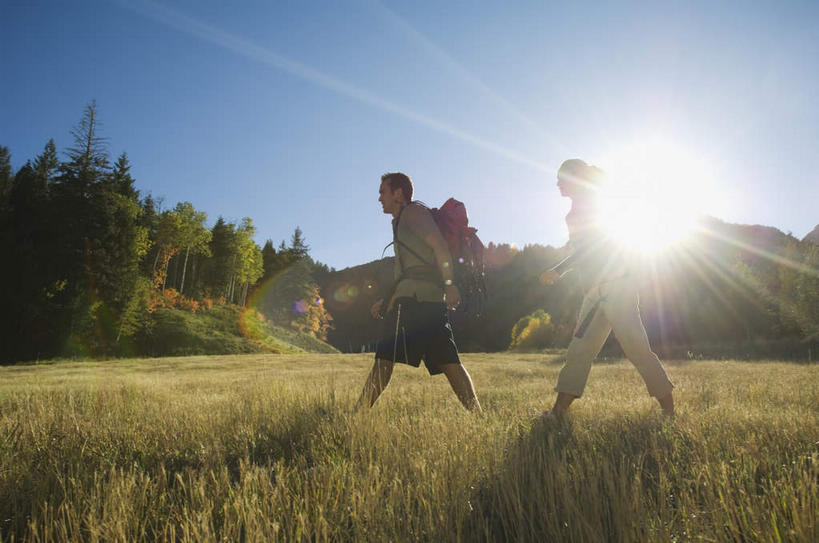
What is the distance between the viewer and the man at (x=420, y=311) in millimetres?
3873

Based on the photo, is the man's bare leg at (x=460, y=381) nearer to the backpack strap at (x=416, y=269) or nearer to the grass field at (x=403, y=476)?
the grass field at (x=403, y=476)

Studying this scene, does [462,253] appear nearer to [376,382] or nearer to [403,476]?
[376,382]

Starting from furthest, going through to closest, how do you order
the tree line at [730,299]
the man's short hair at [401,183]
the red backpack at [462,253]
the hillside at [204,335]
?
the hillside at [204,335]
the tree line at [730,299]
the man's short hair at [401,183]
the red backpack at [462,253]

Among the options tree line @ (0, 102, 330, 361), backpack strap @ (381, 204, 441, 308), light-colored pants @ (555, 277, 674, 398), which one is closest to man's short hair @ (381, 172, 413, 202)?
backpack strap @ (381, 204, 441, 308)

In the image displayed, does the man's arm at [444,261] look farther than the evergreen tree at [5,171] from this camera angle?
No

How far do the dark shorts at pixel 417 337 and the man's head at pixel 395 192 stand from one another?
1046 mm

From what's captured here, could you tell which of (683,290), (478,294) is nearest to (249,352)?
(478,294)

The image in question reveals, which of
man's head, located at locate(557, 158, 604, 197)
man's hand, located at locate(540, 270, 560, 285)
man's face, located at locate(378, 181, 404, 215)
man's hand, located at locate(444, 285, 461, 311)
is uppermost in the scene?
man's head, located at locate(557, 158, 604, 197)

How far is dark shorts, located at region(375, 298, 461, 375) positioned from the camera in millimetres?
3861

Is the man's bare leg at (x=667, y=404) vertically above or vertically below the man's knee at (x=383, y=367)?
below

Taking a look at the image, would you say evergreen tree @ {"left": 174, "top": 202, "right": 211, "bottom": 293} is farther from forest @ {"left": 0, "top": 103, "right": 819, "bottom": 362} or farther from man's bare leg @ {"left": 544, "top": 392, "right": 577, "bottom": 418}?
man's bare leg @ {"left": 544, "top": 392, "right": 577, "bottom": 418}

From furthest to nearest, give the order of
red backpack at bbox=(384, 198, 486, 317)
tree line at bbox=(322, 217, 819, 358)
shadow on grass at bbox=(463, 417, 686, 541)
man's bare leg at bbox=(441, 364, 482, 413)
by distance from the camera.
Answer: tree line at bbox=(322, 217, 819, 358), red backpack at bbox=(384, 198, 486, 317), man's bare leg at bbox=(441, 364, 482, 413), shadow on grass at bbox=(463, 417, 686, 541)

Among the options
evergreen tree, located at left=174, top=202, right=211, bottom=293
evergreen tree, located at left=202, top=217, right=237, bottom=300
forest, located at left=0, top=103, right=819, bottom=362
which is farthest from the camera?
evergreen tree, located at left=202, top=217, right=237, bottom=300

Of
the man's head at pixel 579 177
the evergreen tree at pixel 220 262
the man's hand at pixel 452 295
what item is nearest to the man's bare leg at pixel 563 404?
the man's hand at pixel 452 295
